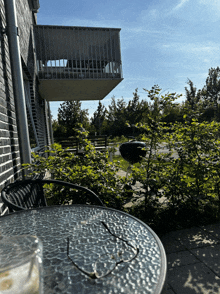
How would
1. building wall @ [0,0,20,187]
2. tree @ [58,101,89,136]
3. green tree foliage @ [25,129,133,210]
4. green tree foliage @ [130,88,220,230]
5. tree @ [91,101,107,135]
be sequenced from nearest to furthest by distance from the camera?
1. building wall @ [0,0,20,187]
2. green tree foliage @ [25,129,133,210]
3. green tree foliage @ [130,88,220,230]
4. tree @ [58,101,89,136]
5. tree @ [91,101,107,135]

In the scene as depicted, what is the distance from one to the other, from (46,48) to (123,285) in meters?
7.56

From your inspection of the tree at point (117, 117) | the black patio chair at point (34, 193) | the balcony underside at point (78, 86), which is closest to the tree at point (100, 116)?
the tree at point (117, 117)

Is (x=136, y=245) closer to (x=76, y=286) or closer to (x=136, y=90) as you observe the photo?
(x=76, y=286)

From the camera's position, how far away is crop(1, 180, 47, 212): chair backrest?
1859 mm

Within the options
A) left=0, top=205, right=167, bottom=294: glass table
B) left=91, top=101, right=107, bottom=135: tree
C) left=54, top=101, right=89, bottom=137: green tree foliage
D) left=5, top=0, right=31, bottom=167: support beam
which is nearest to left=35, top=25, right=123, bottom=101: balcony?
left=5, top=0, right=31, bottom=167: support beam

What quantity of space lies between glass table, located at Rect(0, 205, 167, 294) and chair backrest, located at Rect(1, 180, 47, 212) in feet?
1.64

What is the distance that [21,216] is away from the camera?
1.38m

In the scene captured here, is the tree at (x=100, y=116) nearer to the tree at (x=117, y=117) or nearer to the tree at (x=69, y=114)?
the tree at (x=117, y=117)

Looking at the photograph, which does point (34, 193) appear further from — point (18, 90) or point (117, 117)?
point (117, 117)

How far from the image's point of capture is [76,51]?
734 cm

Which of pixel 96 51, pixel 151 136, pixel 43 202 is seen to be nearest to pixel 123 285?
pixel 43 202

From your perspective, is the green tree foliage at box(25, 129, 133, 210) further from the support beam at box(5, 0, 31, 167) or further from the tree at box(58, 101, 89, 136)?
the tree at box(58, 101, 89, 136)

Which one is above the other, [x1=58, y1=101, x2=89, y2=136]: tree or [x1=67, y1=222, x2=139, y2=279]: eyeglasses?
[x1=58, y1=101, x2=89, y2=136]: tree

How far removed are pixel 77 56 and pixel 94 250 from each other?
7.55m
